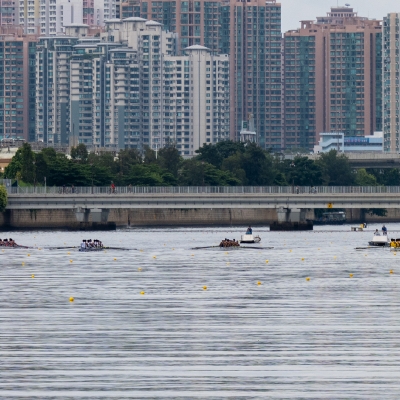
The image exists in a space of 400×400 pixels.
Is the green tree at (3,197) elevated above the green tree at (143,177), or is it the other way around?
the green tree at (143,177)

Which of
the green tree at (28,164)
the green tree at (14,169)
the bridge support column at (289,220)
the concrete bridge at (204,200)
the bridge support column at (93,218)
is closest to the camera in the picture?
the concrete bridge at (204,200)

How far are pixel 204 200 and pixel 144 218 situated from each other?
2981 centimetres

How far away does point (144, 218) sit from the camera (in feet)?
615

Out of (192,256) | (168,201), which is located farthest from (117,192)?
(192,256)

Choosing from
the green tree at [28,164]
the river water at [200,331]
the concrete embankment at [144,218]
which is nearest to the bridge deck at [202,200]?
the concrete embankment at [144,218]

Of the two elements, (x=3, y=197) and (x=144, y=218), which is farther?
(x=144, y=218)

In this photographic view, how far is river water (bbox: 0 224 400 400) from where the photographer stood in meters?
37.9

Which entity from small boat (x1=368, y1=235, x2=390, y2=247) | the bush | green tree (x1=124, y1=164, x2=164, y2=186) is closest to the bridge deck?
the bush

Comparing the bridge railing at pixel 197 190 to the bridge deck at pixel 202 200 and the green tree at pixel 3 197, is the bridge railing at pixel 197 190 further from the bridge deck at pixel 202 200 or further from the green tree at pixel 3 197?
Answer: the green tree at pixel 3 197

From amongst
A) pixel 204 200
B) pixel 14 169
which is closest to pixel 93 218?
pixel 204 200

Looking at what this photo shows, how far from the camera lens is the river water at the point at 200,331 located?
37.9 m

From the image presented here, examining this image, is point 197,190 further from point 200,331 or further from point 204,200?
point 200,331

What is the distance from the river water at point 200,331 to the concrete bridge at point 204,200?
67713mm

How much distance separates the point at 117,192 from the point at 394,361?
123 meters
